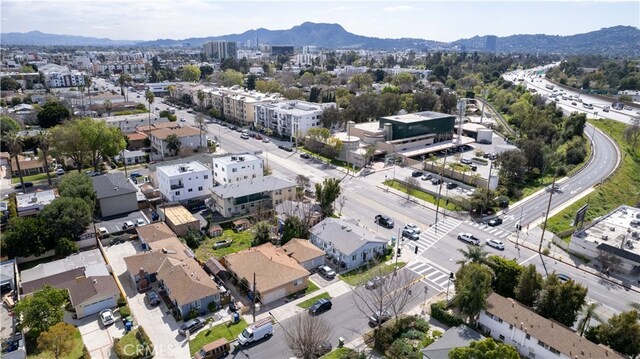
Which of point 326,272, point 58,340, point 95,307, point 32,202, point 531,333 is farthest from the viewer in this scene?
point 32,202

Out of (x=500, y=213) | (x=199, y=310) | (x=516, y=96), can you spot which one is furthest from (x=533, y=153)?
(x=516, y=96)

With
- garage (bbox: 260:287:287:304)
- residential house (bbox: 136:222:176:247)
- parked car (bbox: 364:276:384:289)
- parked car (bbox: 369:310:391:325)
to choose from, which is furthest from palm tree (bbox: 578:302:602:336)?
residential house (bbox: 136:222:176:247)

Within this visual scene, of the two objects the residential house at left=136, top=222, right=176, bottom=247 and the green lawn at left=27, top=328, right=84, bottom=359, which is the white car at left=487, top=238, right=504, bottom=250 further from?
the green lawn at left=27, top=328, right=84, bottom=359

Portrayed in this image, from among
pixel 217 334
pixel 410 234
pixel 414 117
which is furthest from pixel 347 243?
Answer: pixel 414 117

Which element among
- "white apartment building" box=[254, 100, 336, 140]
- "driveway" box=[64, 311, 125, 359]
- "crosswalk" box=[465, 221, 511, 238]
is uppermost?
"white apartment building" box=[254, 100, 336, 140]

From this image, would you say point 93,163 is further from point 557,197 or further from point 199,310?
point 557,197

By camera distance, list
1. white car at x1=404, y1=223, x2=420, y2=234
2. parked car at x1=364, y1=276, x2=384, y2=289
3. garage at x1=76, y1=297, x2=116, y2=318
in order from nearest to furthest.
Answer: garage at x1=76, y1=297, x2=116, y2=318 → parked car at x1=364, y1=276, x2=384, y2=289 → white car at x1=404, y1=223, x2=420, y2=234

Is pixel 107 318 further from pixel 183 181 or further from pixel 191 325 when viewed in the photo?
pixel 183 181
